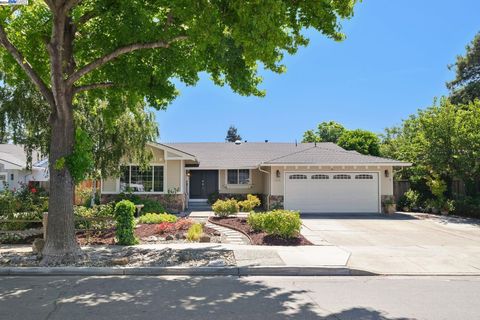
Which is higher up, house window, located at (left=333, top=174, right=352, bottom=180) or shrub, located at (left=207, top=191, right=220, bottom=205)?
house window, located at (left=333, top=174, right=352, bottom=180)

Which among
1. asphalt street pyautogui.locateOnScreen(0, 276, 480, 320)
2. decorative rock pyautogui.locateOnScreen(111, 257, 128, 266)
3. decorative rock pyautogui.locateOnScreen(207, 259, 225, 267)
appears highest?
decorative rock pyautogui.locateOnScreen(111, 257, 128, 266)

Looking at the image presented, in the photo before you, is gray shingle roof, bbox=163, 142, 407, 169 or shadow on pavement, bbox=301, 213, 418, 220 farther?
gray shingle roof, bbox=163, 142, 407, 169

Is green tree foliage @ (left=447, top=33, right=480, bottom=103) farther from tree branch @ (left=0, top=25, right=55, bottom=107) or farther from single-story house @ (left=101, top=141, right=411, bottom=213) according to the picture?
tree branch @ (left=0, top=25, right=55, bottom=107)

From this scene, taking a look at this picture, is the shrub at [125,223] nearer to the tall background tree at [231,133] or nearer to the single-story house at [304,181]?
the single-story house at [304,181]

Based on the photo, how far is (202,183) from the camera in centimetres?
2956

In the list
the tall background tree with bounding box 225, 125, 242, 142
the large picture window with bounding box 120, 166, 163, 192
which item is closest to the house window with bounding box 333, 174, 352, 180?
the large picture window with bounding box 120, 166, 163, 192

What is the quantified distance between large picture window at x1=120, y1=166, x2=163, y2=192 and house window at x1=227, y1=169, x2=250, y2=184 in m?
5.55

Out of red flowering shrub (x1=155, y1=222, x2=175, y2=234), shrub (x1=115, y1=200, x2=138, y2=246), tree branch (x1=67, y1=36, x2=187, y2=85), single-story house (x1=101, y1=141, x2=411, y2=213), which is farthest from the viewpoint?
single-story house (x1=101, y1=141, x2=411, y2=213)

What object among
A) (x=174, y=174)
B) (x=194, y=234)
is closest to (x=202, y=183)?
(x=174, y=174)

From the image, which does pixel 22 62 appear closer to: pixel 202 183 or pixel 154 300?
pixel 154 300

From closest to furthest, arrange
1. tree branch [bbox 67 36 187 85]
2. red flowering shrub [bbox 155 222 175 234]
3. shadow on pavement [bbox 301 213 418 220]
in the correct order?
tree branch [bbox 67 36 187 85] < red flowering shrub [bbox 155 222 175 234] < shadow on pavement [bbox 301 213 418 220]

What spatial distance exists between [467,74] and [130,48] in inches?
1359

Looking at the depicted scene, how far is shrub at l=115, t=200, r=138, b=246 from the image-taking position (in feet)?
42.1

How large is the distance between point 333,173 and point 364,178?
5.49 feet
